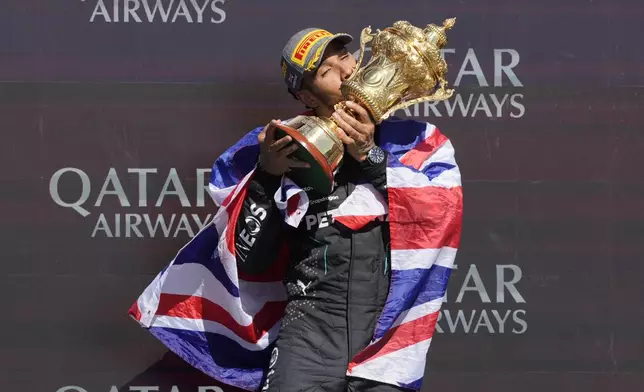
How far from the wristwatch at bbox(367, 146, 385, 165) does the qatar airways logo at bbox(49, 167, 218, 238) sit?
0.95 metres

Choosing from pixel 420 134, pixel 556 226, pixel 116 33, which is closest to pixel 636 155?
pixel 556 226

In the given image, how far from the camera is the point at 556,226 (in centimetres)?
369

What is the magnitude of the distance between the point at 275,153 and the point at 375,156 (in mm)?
264

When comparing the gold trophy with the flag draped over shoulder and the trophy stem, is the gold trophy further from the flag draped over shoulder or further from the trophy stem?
the flag draped over shoulder

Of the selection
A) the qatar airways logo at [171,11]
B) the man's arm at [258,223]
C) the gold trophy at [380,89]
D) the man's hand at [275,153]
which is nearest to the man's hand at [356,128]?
the gold trophy at [380,89]

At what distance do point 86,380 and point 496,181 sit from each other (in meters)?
1.54

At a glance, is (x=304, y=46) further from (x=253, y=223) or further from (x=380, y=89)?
(x=253, y=223)

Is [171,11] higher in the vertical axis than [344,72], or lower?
higher

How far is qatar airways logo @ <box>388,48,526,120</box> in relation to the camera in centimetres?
369

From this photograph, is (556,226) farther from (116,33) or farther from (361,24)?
(116,33)

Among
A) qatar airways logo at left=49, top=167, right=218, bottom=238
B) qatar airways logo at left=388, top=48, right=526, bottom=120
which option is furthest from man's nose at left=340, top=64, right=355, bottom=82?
qatar airways logo at left=49, top=167, right=218, bottom=238

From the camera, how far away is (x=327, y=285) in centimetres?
299

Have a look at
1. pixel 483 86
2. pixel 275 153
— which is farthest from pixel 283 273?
pixel 483 86

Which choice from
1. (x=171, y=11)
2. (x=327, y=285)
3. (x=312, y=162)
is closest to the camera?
(x=312, y=162)
